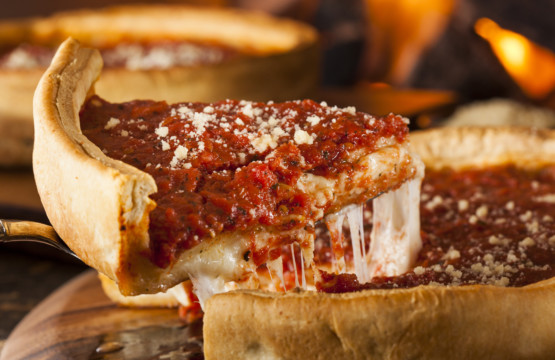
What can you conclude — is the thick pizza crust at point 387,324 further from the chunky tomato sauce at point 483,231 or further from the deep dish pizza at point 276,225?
the chunky tomato sauce at point 483,231

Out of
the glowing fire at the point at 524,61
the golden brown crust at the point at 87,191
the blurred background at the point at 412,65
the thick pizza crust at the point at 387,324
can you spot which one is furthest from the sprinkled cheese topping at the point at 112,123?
the glowing fire at the point at 524,61

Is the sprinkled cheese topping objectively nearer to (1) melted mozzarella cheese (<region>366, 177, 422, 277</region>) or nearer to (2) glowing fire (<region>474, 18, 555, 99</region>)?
(1) melted mozzarella cheese (<region>366, 177, 422, 277</region>)

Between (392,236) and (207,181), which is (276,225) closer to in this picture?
(207,181)

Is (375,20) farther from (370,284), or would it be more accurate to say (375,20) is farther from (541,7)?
(370,284)

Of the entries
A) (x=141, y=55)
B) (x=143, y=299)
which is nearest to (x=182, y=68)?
(x=141, y=55)

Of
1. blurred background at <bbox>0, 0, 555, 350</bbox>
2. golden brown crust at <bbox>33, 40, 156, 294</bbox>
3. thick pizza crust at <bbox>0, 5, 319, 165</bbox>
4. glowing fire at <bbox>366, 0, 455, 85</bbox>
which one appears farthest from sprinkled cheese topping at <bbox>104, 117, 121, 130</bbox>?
glowing fire at <bbox>366, 0, 455, 85</bbox>

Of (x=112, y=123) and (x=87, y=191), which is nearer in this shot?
(x=87, y=191)
